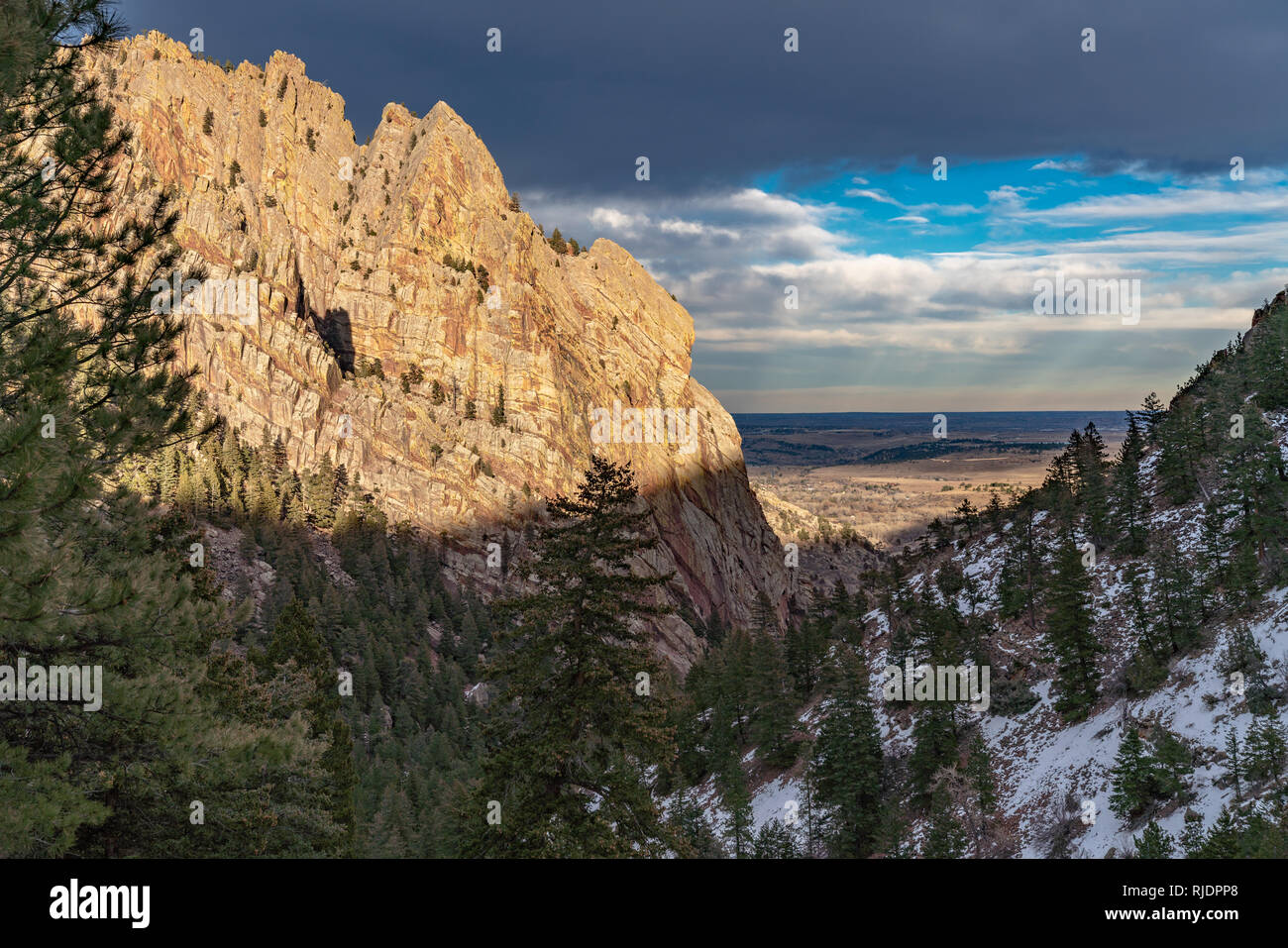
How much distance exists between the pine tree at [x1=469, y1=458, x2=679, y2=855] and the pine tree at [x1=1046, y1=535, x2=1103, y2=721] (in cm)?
3041

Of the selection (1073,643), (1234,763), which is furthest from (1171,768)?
(1073,643)

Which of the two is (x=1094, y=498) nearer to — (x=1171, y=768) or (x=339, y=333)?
(x=1171, y=768)

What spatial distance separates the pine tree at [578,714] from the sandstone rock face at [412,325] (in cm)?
8761

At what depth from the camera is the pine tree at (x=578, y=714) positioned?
1606cm

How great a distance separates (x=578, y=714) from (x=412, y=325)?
121 m

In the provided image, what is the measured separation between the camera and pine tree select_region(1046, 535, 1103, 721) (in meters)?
38.5

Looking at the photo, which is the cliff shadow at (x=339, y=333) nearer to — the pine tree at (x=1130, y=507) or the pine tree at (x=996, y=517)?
the pine tree at (x=996, y=517)

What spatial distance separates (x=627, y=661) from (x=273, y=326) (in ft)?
384

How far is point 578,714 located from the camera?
16.6m
